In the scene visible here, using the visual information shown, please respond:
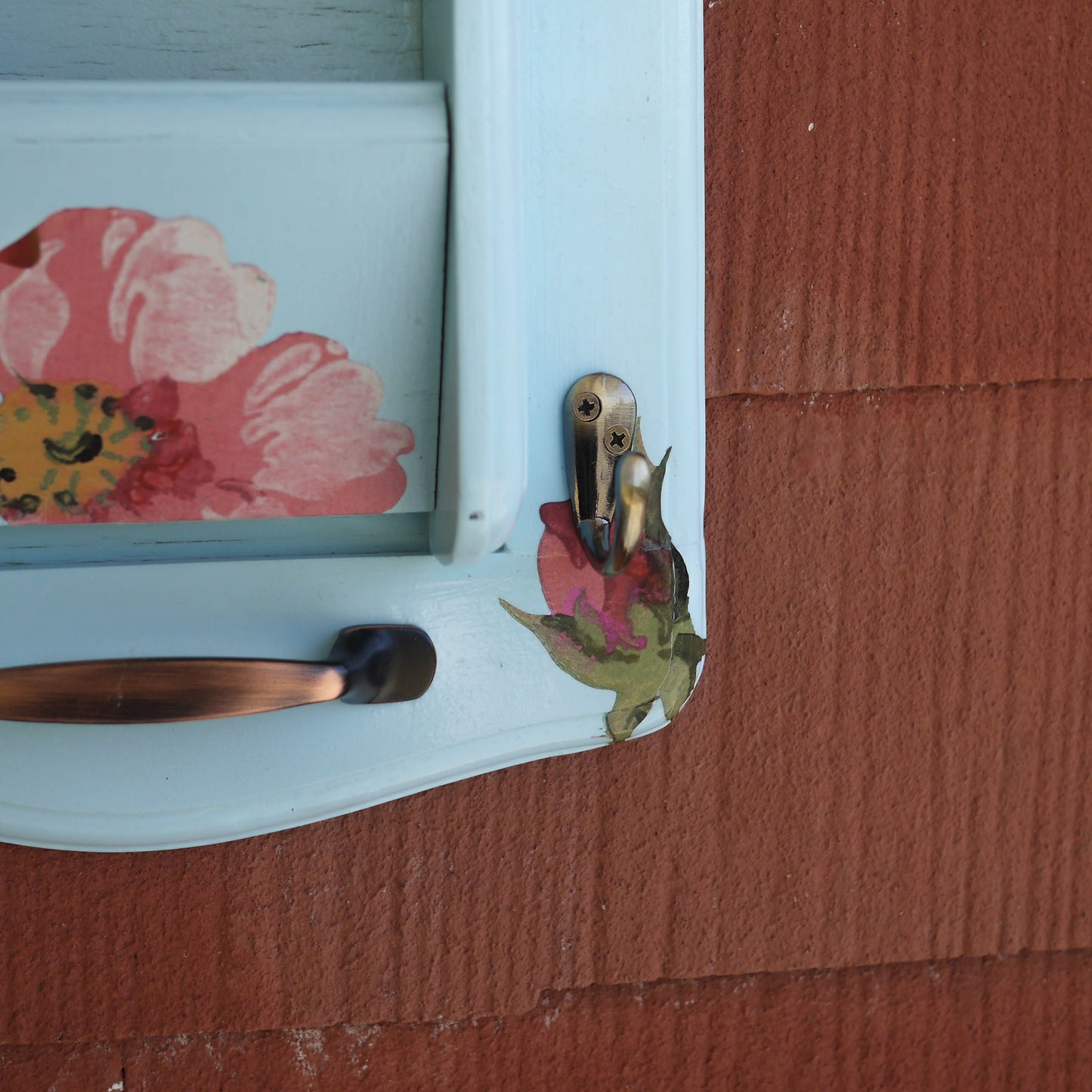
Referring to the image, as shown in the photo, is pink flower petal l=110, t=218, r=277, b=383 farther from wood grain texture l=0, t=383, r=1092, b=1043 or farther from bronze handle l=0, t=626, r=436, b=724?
wood grain texture l=0, t=383, r=1092, b=1043

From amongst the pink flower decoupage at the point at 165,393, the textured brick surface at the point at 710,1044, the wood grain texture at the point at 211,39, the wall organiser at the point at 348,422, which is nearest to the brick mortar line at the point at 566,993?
the textured brick surface at the point at 710,1044

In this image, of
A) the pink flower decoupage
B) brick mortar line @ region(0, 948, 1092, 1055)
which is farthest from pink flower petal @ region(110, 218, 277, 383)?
brick mortar line @ region(0, 948, 1092, 1055)

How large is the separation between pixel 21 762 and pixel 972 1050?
1.44 ft

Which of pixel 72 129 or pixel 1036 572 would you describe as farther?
pixel 1036 572

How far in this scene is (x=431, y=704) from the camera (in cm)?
35

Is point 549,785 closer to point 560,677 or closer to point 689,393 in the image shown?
point 560,677

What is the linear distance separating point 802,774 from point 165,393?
31 centimetres

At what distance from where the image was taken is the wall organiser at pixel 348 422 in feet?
0.79

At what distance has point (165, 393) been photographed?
259mm

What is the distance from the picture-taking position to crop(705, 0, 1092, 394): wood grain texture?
39 centimetres

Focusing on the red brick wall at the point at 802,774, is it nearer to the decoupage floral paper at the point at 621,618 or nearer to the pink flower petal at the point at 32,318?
the decoupage floral paper at the point at 621,618

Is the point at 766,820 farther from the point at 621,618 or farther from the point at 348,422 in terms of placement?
the point at 348,422

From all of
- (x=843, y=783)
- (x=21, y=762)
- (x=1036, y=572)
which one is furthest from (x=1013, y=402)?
(x=21, y=762)

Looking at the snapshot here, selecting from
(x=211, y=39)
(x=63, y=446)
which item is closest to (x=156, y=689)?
(x=63, y=446)
